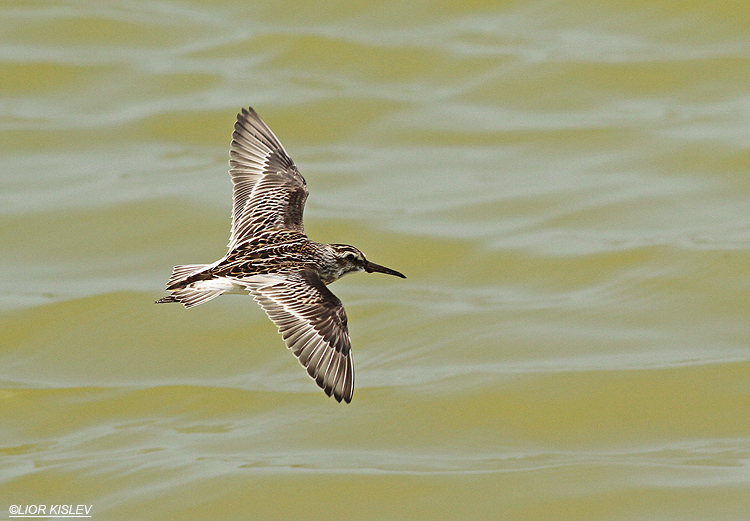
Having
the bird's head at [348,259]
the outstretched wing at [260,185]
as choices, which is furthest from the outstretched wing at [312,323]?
the outstretched wing at [260,185]

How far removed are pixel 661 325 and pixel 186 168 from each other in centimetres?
486

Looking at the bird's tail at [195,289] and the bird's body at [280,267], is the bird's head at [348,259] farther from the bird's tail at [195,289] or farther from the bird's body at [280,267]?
the bird's tail at [195,289]

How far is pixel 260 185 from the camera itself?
873cm

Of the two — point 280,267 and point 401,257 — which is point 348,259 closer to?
point 280,267

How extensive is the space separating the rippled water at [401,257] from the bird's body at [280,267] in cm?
130

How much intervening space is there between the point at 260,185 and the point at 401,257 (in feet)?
8.42

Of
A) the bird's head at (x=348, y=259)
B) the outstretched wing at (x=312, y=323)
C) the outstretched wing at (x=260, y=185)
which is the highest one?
the outstretched wing at (x=260, y=185)

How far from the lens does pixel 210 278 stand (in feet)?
23.6

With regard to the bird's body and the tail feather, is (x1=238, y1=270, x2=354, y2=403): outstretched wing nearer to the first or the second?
the bird's body

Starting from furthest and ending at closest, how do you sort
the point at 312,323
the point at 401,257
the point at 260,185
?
1. the point at 401,257
2. the point at 260,185
3. the point at 312,323

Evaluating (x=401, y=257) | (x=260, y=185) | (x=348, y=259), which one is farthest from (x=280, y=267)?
(x=401, y=257)

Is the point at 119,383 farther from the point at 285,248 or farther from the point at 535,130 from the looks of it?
the point at 535,130

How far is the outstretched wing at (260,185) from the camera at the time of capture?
330 inches

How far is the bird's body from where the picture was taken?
22.4 ft
